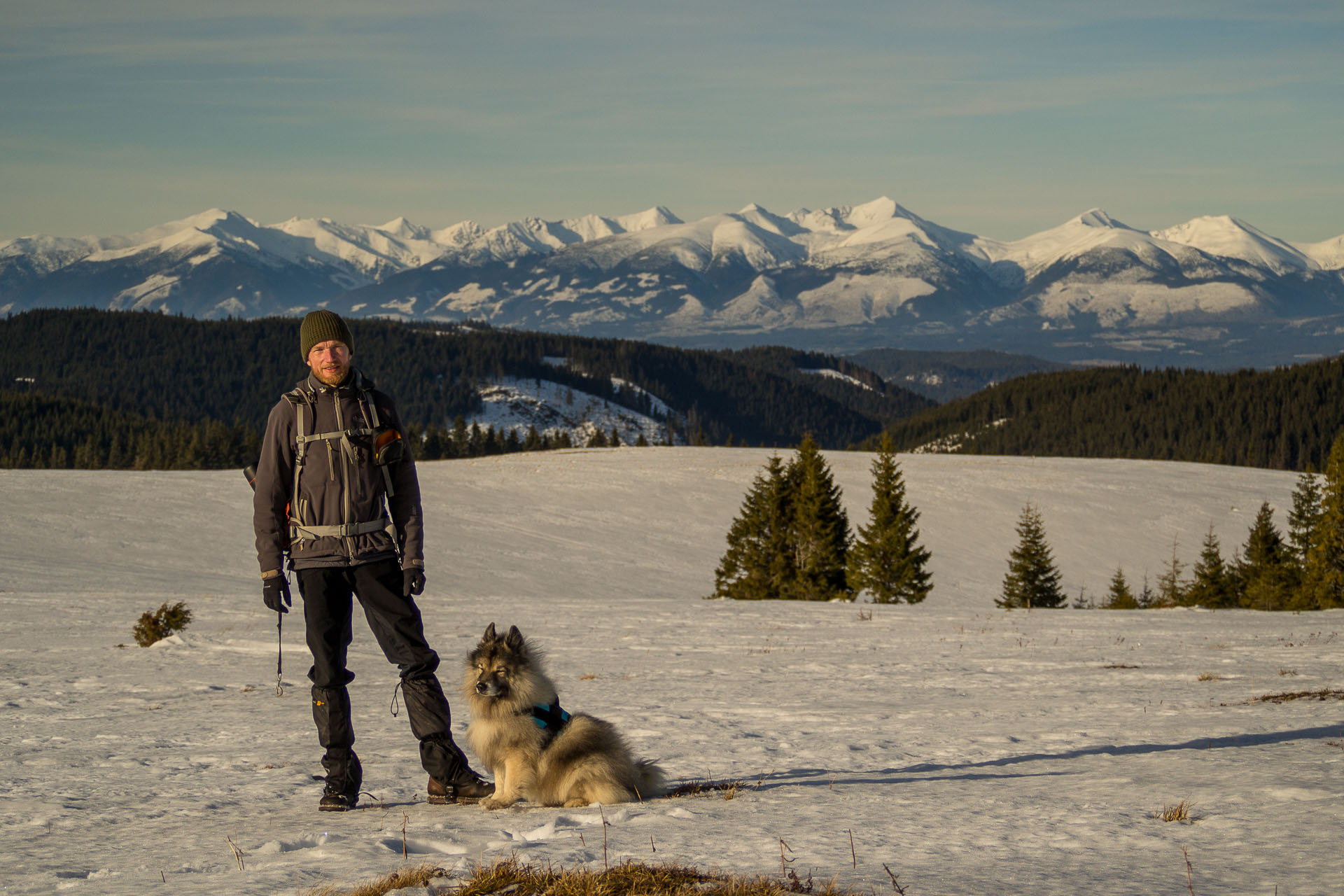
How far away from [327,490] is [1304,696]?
10.7 meters

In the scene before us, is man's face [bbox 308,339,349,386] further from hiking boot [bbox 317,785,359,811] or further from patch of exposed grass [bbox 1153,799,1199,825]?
patch of exposed grass [bbox 1153,799,1199,825]

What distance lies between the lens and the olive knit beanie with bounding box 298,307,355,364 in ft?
22.9

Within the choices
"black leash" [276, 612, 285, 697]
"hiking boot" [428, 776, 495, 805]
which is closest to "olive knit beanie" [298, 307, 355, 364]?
Answer: "black leash" [276, 612, 285, 697]

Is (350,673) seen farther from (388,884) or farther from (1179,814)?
(1179,814)

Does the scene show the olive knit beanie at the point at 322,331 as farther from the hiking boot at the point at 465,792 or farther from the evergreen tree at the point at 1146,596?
the evergreen tree at the point at 1146,596

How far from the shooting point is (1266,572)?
140 ft

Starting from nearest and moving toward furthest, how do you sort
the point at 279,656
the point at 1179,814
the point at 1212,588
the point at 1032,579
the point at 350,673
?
1. the point at 1179,814
2. the point at 350,673
3. the point at 279,656
4. the point at 1212,588
5. the point at 1032,579

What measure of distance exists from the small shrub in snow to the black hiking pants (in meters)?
10.9

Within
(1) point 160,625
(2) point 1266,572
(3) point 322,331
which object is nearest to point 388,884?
(3) point 322,331

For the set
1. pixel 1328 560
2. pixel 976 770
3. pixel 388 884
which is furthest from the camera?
pixel 1328 560

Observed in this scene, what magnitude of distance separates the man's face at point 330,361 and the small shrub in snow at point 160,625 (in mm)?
11450

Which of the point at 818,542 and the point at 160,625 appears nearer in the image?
the point at 160,625

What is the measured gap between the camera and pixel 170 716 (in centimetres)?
1077

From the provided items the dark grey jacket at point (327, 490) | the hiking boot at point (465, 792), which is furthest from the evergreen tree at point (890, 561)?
the dark grey jacket at point (327, 490)
